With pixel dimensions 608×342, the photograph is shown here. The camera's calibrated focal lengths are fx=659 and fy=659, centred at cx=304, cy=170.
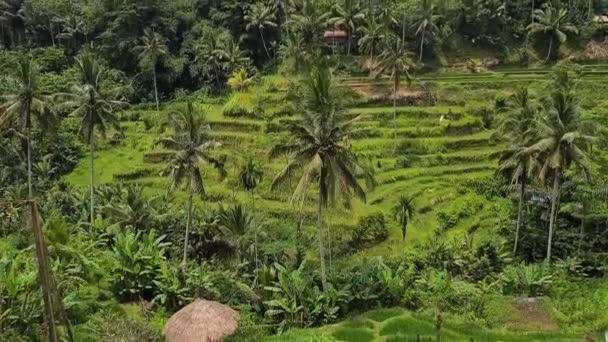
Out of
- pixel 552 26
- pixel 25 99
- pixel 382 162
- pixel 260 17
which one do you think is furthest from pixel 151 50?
pixel 552 26

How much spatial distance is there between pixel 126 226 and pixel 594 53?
168 ft

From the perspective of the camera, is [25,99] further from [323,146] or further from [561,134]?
[561,134]

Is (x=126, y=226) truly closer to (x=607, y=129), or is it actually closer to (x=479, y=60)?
(x=607, y=129)

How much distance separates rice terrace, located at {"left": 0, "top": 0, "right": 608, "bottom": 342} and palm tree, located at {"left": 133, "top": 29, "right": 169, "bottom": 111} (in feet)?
0.83

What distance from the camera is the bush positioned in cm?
4028

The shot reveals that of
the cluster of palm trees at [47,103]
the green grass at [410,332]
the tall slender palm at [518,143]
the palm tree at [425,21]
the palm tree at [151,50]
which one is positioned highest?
the palm tree at [425,21]

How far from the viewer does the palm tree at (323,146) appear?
28328 millimetres

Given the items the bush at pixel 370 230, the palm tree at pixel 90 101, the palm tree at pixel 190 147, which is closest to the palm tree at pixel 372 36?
the bush at pixel 370 230

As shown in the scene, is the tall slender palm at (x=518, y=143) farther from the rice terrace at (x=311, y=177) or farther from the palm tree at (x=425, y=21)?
the palm tree at (x=425, y=21)

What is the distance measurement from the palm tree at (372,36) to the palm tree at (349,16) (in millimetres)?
1148

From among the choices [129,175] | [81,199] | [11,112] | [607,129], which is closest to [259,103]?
[129,175]

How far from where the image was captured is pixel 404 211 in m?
35.1

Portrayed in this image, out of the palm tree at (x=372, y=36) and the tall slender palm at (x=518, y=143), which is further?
the palm tree at (x=372, y=36)

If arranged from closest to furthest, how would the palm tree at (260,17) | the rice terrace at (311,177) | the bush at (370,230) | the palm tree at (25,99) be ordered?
the rice terrace at (311,177) → the palm tree at (25,99) → the bush at (370,230) → the palm tree at (260,17)
